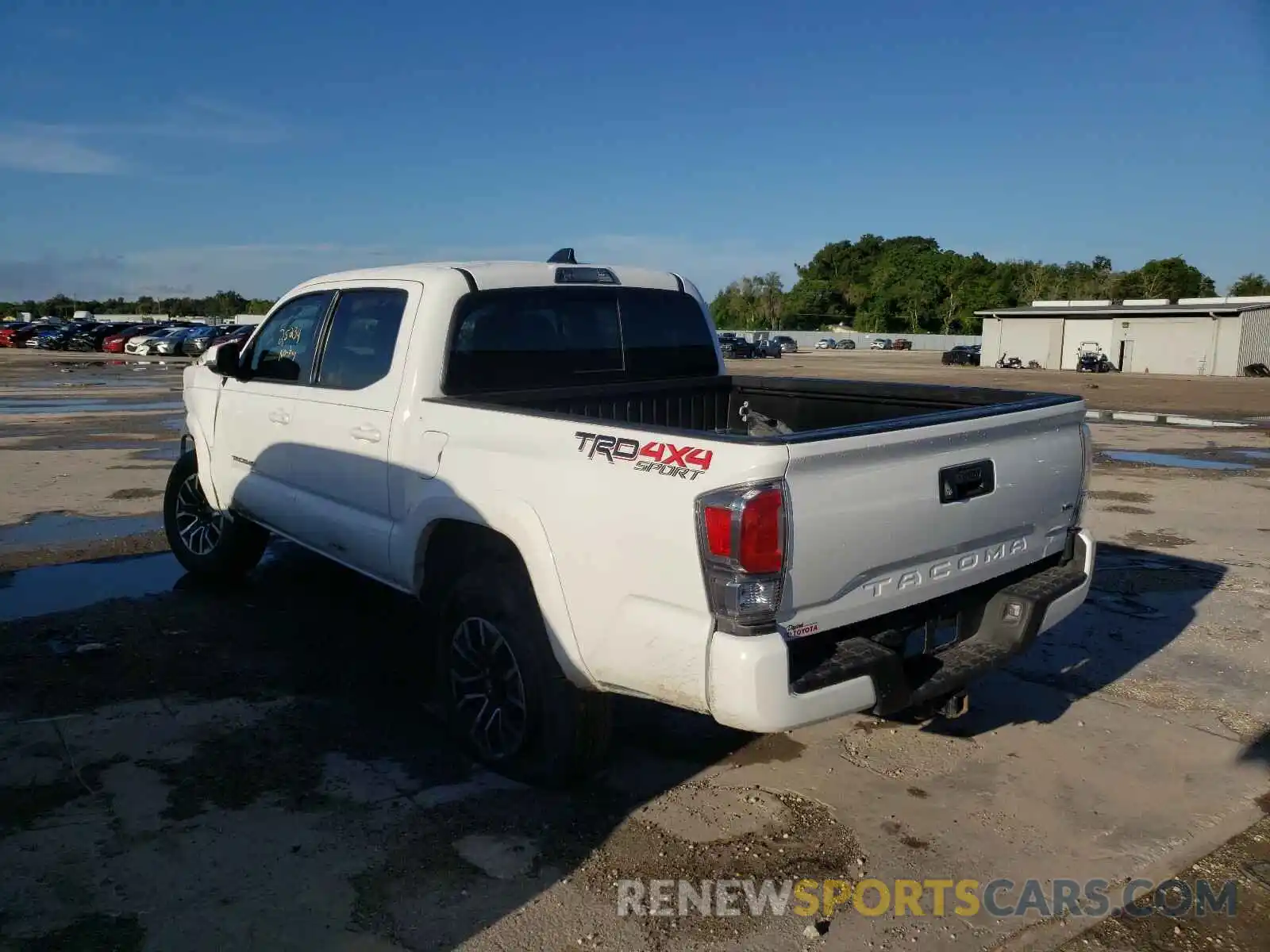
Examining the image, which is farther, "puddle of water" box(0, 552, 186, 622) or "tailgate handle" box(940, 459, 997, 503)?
"puddle of water" box(0, 552, 186, 622)

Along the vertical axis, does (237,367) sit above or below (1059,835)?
above

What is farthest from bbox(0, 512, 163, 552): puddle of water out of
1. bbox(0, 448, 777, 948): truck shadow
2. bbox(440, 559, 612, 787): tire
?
bbox(440, 559, 612, 787): tire

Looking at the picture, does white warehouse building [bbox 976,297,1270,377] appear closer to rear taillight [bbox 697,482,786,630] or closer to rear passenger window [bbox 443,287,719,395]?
rear passenger window [bbox 443,287,719,395]

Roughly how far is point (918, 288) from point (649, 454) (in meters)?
111

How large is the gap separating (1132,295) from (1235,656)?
101m

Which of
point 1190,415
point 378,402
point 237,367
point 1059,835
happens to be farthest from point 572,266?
point 1190,415

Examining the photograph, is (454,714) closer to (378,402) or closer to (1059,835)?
(378,402)

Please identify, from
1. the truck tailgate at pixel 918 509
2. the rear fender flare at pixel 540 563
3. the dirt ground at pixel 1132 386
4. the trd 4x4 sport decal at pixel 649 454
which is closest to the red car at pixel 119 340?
the dirt ground at pixel 1132 386

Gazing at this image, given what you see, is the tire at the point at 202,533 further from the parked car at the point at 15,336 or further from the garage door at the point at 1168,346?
the parked car at the point at 15,336

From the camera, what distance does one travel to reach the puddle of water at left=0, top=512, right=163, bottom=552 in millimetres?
8062

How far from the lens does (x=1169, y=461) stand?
14.3 m

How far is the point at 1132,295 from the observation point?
9550 cm

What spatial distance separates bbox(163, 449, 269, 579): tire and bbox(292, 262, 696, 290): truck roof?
1908mm

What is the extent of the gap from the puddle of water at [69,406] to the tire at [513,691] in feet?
59.0
